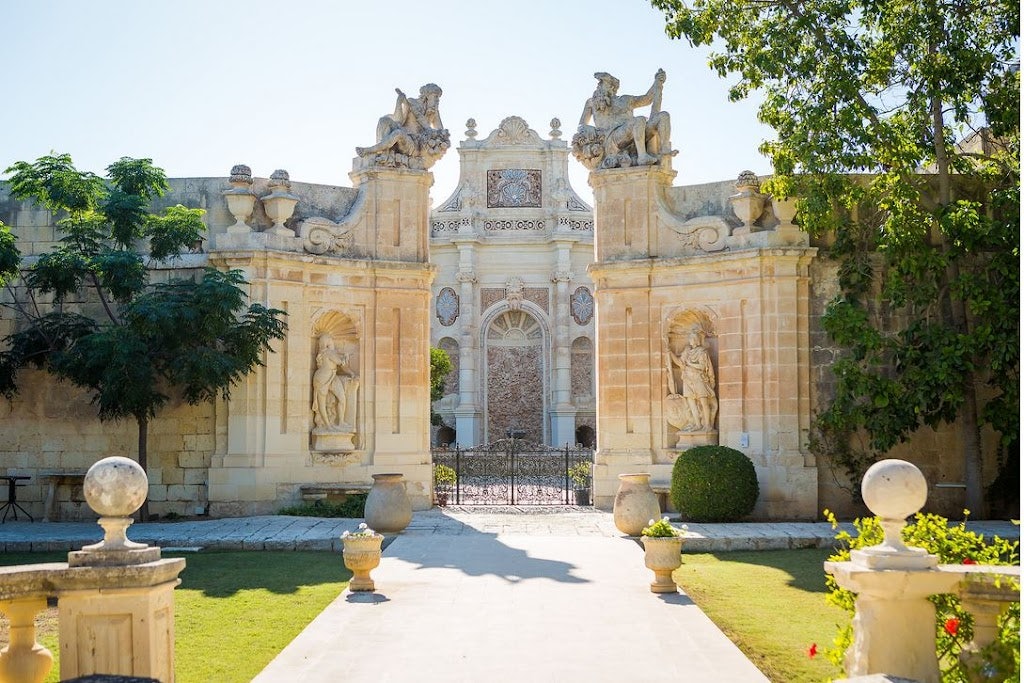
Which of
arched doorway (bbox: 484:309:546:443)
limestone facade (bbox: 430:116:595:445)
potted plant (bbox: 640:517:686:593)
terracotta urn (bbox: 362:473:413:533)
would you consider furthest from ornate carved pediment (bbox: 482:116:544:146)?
potted plant (bbox: 640:517:686:593)

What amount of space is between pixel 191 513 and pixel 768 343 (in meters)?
9.70

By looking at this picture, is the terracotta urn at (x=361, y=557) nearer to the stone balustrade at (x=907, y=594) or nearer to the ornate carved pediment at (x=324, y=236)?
the stone balustrade at (x=907, y=594)

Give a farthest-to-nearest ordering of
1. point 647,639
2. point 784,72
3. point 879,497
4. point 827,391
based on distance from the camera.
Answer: point 827,391, point 784,72, point 647,639, point 879,497

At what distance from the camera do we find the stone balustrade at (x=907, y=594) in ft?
18.5

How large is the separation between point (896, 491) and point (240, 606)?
20.8ft

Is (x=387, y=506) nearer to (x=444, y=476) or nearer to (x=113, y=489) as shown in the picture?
(x=444, y=476)

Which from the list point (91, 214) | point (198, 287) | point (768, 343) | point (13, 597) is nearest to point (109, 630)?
point (13, 597)

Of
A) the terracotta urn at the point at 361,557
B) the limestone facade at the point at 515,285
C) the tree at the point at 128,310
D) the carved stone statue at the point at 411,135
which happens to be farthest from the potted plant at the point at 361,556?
the limestone facade at the point at 515,285

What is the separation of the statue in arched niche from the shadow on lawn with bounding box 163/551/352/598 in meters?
6.84

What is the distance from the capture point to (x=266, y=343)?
1672 cm

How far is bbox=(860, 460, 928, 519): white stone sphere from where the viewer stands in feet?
18.6

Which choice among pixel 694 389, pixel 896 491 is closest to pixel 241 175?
pixel 694 389

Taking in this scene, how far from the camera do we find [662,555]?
10.3m

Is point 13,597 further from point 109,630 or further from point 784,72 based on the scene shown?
point 784,72
